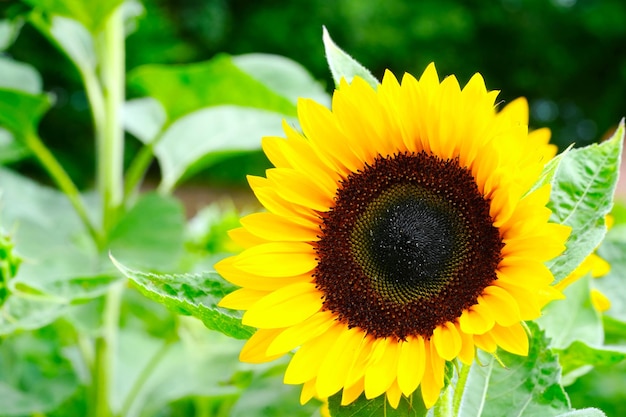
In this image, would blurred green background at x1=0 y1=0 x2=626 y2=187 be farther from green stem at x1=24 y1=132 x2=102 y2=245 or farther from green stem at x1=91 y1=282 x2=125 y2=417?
green stem at x1=91 y1=282 x2=125 y2=417

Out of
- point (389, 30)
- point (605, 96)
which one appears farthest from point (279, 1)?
point (605, 96)

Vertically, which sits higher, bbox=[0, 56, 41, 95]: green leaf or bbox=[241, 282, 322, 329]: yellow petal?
bbox=[241, 282, 322, 329]: yellow petal

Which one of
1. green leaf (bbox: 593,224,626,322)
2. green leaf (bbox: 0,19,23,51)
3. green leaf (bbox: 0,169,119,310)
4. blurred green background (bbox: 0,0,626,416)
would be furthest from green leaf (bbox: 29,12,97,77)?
blurred green background (bbox: 0,0,626,416)

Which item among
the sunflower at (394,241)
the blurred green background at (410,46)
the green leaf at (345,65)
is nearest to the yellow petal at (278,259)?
the sunflower at (394,241)

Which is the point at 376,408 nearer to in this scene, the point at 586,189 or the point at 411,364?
the point at 411,364

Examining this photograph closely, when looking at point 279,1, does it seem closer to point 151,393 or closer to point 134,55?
point 134,55

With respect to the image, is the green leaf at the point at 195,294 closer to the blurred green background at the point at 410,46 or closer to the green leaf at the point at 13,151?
the green leaf at the point at 13,151
